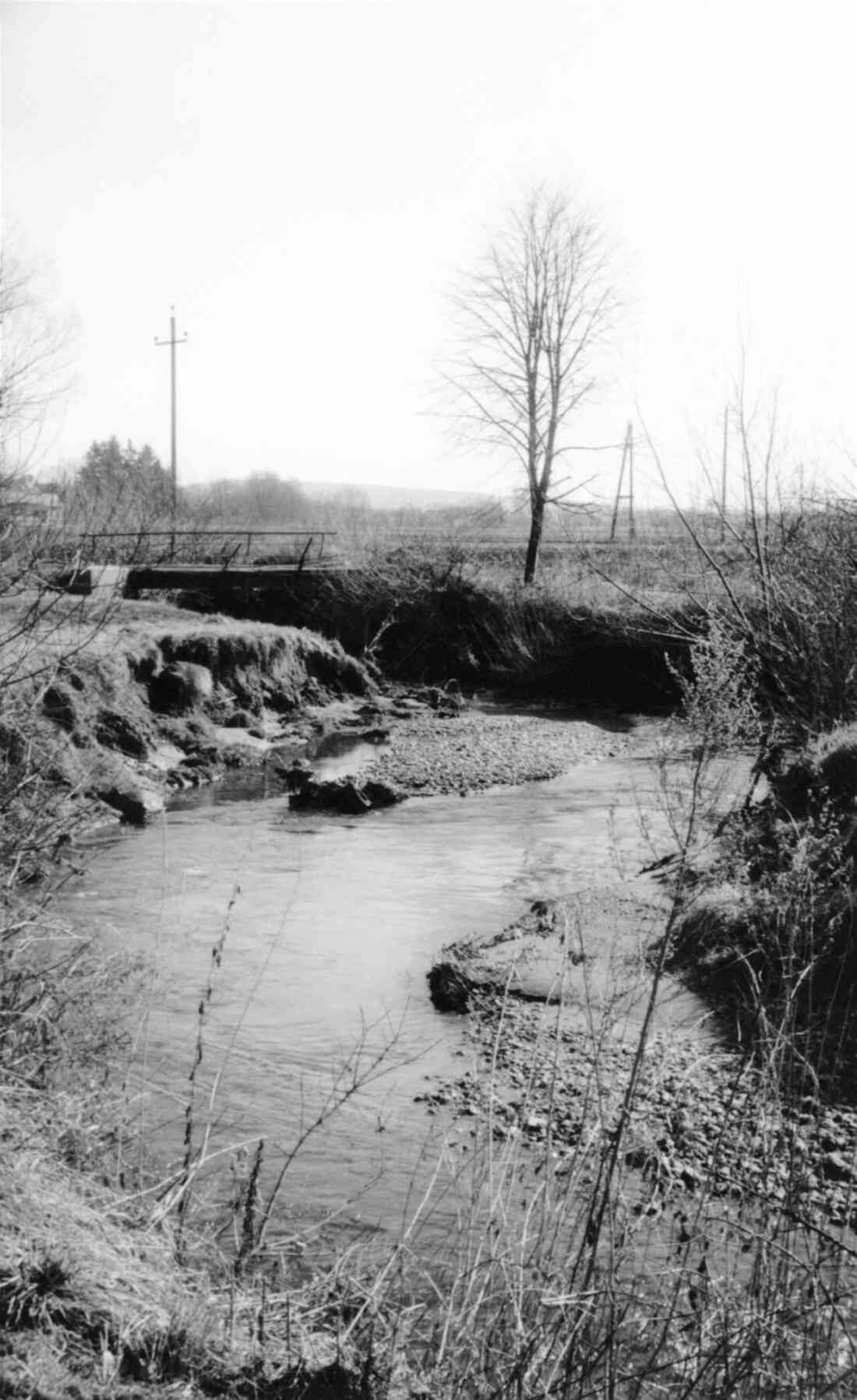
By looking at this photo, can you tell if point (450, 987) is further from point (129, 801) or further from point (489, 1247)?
point (129, 801)

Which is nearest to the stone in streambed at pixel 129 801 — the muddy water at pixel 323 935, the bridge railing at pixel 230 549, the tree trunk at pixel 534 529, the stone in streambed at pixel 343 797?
the muddy water at pixel 323 935

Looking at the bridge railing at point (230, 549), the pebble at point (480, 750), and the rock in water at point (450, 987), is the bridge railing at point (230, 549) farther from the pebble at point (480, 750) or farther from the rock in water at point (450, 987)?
the rock in water at point (450, 987)

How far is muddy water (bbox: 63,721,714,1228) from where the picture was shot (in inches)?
271

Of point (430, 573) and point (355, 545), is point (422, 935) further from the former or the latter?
point (355, 545)

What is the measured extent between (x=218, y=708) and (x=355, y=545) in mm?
14049

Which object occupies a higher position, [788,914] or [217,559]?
[217,559]

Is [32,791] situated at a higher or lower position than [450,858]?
higher

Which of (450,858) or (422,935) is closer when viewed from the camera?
(422,935)

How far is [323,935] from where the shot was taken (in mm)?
10938

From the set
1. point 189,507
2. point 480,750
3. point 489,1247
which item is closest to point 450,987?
point 489,1247

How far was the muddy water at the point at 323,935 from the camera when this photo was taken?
22.6 ft

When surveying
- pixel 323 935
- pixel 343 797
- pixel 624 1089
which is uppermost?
pixel 624 1089

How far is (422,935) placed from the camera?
36.0 feet

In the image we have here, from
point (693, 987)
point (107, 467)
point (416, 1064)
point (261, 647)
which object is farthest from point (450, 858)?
point (107, 467)
